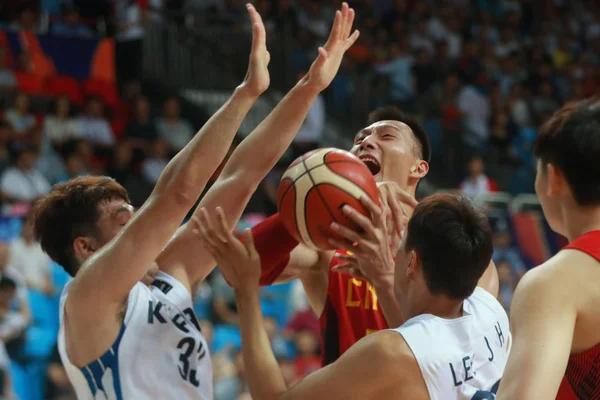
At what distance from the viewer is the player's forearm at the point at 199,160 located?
2852 millimetres

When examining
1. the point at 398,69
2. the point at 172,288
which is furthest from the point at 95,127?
the point at 172,288

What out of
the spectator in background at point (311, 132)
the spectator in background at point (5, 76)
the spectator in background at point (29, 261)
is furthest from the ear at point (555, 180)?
the spectator in background at point (5, 76)

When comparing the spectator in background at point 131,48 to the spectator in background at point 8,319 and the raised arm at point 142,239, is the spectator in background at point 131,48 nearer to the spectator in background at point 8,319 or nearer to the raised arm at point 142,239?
the spectator in background at point 8,319

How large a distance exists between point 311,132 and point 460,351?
8852 millimetres

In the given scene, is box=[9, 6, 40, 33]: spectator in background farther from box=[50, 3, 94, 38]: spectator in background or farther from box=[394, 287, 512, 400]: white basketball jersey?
box=[394, 287, 512, 400]: white basketball jersey

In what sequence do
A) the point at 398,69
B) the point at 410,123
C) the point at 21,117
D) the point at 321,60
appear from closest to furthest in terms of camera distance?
the point at 321,60
the point at 410,123
the point at 21,117
the point at 398,69

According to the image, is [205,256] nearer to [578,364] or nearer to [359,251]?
[359,251]

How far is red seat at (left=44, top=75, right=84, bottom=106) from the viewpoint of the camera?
1074cm

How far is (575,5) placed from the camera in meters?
18.5

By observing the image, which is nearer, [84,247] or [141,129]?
[84,247]

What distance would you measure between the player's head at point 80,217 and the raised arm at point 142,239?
338mm

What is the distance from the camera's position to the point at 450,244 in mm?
2797

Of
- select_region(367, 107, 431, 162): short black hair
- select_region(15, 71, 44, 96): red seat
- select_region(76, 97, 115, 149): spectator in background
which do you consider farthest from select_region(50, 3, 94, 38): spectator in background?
select_region(367, 107, 431, 162): short black hair

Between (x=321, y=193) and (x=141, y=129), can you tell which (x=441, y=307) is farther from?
(x=141, y=129)
